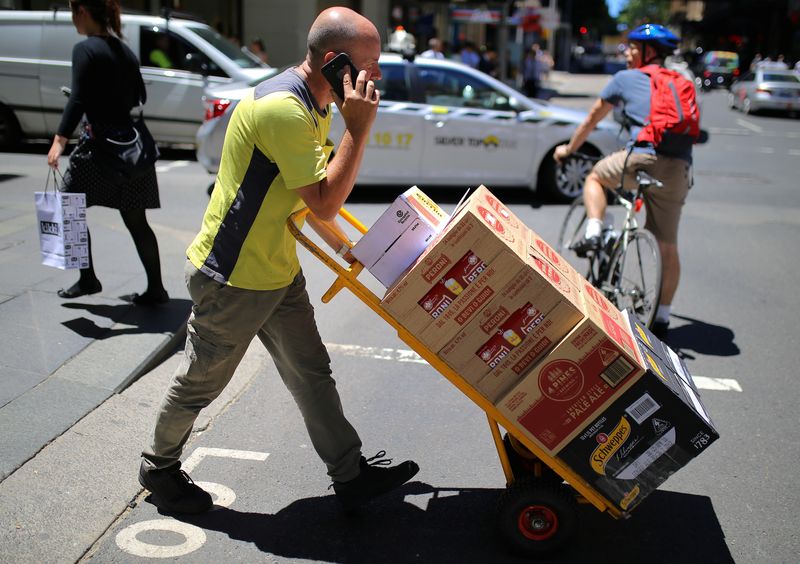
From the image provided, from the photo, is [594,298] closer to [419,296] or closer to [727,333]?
[419,296]

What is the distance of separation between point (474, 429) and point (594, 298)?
123cm

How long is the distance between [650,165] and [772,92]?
24.1 meters

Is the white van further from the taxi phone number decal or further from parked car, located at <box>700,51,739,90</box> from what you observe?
parked car, located at <box>700,51,739,90</box>

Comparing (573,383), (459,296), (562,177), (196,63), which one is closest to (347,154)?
(459,296)

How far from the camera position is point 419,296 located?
9.20ft

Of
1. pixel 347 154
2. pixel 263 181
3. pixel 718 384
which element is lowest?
pixel 718 384

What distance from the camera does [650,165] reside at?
5.23 metres

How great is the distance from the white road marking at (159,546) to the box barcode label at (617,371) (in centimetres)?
160

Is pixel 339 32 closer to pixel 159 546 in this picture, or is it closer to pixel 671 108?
pixel 159 546

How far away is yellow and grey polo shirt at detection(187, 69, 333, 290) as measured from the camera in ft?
8.84

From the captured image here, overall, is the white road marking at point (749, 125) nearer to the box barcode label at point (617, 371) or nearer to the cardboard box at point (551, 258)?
the cardboard box at point (551, 258)

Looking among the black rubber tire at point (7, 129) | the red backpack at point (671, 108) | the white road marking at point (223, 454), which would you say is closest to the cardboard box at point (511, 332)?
the white road marking at point (223, 454)

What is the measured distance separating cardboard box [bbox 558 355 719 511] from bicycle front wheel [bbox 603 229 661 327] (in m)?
2.29

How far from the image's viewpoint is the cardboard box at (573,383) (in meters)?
2.80
